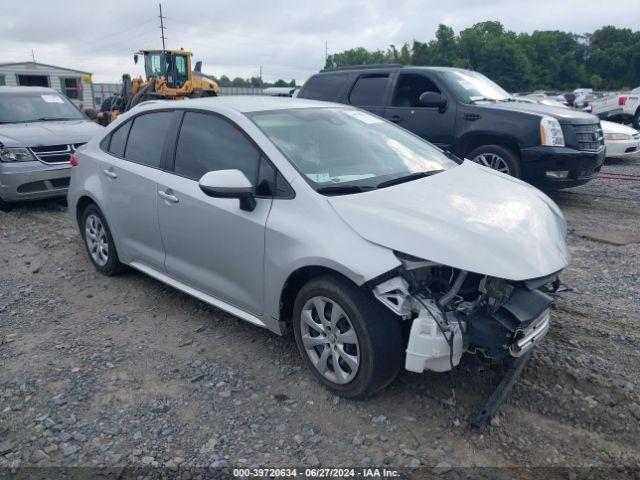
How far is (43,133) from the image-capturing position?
7.71m

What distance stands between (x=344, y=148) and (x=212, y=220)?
104 cm

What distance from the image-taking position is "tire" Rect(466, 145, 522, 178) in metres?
6.93

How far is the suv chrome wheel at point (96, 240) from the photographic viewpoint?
4908mm

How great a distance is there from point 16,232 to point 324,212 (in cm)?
537

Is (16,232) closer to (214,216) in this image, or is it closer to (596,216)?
(214,216)

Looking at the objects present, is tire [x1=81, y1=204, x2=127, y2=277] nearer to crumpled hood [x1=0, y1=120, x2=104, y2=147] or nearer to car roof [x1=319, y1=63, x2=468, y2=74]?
crumpled hood [x1=0, y1=120, x2=104, y2=147]

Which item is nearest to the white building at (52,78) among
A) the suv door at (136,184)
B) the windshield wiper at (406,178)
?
the suv door at (136,184)

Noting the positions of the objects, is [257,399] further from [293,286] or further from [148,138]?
[148,138]

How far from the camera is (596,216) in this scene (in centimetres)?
675

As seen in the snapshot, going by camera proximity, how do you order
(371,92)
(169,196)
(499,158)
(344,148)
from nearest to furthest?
1. (344,148)
2. (169,196)
3. (499,158)
4. (371,92)

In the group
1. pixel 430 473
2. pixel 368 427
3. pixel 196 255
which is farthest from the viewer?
pixel 196 255

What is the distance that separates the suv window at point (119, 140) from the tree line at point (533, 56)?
82516 mm

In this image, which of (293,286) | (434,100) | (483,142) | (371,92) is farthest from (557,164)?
(293,286)

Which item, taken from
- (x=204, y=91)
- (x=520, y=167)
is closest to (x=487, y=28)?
(x=204, y=91)
